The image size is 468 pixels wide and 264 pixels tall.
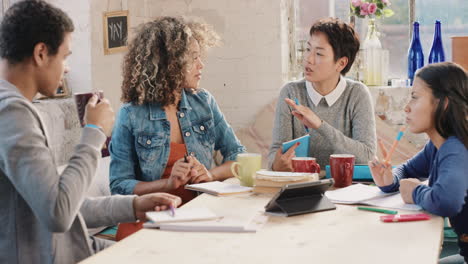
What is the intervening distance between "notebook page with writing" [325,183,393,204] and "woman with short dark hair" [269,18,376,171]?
0.55m

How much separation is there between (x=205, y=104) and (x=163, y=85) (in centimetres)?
23

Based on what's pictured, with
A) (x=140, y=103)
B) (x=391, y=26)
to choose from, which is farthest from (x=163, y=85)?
(x=391, y=26)

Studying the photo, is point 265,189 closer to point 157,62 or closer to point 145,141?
point 145,141

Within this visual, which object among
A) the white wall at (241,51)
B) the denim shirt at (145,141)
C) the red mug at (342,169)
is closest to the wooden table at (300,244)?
the red mug at (342,169)

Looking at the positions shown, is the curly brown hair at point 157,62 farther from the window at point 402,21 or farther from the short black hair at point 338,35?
the window at point 402,21

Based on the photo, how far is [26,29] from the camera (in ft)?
4.67

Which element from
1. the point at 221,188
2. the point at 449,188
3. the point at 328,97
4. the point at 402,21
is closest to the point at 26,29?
the point at 221,188

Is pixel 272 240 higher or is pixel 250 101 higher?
pixel 250 101

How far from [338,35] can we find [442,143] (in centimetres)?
103

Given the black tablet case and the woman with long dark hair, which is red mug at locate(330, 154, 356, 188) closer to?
the woman with long dark hair

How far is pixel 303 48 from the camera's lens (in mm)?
3783

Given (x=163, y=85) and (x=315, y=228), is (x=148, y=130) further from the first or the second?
(x=315, y=228)

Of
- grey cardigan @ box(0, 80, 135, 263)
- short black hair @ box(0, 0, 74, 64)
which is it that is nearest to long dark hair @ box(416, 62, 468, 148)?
grey cardigan @ box(0, 80, 135, 263)

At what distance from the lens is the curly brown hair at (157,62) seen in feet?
7.68
